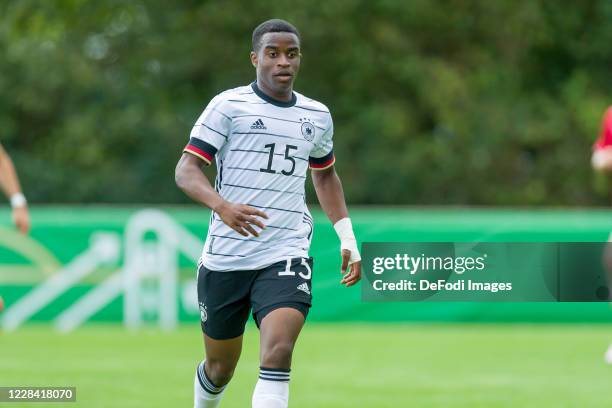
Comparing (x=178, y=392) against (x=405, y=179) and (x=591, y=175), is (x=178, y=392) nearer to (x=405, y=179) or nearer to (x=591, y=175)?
(x=405, y=179)

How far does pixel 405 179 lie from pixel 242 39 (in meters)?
7.07

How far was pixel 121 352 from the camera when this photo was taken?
49.6ft

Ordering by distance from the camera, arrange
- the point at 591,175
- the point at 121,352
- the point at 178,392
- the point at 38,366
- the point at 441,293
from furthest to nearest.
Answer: the point at 591,175
the point at 121,352
the point at 38,366
the point at 178,392
the point at 441,293

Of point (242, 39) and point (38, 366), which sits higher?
point (242, 39)

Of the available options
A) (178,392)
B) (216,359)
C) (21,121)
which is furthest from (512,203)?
(216,359)

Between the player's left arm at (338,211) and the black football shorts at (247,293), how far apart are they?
0.35 meters

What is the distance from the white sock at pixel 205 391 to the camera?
768cm

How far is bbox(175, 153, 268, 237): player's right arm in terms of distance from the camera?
6594 mm

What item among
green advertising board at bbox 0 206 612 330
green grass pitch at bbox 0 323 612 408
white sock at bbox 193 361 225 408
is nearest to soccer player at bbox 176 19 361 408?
white sock at bbox 193 361 225 408

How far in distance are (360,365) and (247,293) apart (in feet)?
21.7

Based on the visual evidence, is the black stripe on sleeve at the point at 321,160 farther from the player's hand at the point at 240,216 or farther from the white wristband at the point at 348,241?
the player's hand at the point at 240,216

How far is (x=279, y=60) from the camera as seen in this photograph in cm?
713

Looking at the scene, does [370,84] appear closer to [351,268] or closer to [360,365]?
[360,365]

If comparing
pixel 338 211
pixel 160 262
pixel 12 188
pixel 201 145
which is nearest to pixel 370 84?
pixel 160 262
